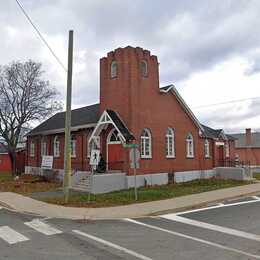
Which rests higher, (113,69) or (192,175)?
(113,69)

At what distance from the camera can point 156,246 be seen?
8.70 meters

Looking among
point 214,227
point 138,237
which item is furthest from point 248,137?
point 138,237

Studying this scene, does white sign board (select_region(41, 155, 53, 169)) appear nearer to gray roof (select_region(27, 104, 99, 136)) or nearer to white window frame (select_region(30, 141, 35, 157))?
gray roof (select_region(27, 104, 99, 136))

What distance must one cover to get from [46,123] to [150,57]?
15.5 metres

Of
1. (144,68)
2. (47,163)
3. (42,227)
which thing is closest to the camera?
(42,227)

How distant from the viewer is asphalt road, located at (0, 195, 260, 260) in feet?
26.0

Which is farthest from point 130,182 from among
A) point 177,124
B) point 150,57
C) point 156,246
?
point 156,246

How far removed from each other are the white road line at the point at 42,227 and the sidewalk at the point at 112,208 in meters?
1.36

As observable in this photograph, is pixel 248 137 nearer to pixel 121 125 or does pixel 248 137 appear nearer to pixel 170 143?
pixel 170 143

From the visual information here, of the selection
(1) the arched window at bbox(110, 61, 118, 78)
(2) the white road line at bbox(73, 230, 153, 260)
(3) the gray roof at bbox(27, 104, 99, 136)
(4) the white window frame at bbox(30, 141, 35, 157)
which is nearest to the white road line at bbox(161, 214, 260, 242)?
(2) the white road line at bbox(73, 230, 153, 260)

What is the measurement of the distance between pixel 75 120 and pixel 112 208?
15806mm

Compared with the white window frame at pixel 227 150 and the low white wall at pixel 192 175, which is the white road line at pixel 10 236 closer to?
the low white wall at pixel 192 175

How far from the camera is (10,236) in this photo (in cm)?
986

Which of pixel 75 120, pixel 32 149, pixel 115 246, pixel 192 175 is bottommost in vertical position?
pixel 115 246
